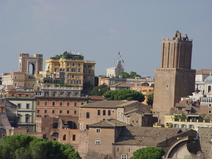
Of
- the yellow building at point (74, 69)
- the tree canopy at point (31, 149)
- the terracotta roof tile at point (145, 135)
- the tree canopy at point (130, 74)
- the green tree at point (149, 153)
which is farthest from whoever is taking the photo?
the tree canopy at point (130, 74)

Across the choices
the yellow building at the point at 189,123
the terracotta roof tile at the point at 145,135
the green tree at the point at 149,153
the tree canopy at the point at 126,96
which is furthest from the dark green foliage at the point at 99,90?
the green tree at the point at 149,153

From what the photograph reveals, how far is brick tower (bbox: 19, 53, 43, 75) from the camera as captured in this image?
500 feet

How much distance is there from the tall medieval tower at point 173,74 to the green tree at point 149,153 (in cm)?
3026

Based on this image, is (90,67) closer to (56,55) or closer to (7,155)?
(56,55)

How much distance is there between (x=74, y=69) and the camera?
150 meters

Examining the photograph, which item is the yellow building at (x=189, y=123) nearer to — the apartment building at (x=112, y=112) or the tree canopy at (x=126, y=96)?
the apartment building at (x=112, y=112)

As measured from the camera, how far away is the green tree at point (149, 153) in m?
87.2

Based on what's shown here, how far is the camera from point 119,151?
95.2 metres

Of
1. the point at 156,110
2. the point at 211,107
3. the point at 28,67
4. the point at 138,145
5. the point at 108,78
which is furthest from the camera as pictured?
the point at 108,78

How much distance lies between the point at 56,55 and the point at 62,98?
35.4m

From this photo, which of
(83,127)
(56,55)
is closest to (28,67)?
(56,55)

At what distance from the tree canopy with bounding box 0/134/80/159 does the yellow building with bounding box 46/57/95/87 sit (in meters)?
54.1

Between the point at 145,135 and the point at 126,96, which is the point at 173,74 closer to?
the point at 126,96

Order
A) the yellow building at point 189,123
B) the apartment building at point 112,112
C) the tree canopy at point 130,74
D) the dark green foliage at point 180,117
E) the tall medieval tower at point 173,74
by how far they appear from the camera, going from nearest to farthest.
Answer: the yellow building at point 189,123, the dark green foliage at point 180,117, the apartment building at point 112,112, the tall medieval tower at point 173,74, the tree canopy at point 130,74
